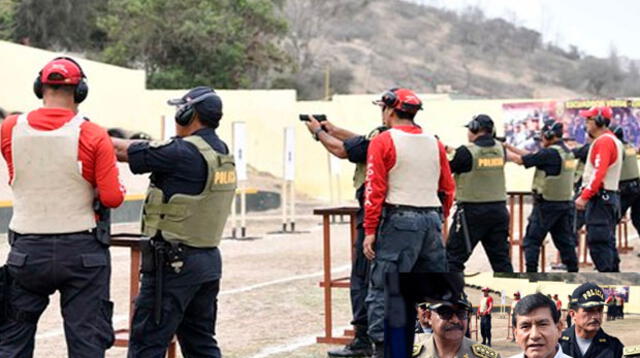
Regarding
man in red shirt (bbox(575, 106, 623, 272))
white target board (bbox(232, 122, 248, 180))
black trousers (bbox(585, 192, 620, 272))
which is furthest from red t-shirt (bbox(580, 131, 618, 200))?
white target board (bbox(232, 122, 248, 180))

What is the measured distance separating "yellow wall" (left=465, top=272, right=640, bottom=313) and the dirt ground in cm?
10

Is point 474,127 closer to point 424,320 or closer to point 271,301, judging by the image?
point 271,301

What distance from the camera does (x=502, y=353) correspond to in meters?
5.20

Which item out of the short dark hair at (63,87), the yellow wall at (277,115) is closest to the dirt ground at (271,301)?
the short dark hair at (63,87)

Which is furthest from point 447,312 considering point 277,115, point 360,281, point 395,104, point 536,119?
point 277,115

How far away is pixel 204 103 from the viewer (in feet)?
22.4

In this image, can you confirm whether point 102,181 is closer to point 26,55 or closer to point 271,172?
point 26,55

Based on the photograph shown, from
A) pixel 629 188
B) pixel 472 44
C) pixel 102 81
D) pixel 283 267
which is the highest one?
pixel 472 44

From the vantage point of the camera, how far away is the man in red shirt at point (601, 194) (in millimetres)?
12707

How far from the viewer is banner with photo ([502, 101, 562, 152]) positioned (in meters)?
33.8

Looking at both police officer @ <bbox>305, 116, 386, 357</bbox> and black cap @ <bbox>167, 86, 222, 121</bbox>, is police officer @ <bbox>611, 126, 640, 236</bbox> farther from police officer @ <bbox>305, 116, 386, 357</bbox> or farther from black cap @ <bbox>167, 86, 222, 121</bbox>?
black cap @ <bbox>167, 86, 222, 121</bbox>

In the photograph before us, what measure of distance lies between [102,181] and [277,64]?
1787 inches

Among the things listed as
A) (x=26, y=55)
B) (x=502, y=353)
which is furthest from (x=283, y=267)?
(x=26, y=55)

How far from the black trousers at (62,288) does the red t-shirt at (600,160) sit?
24.7 feet
